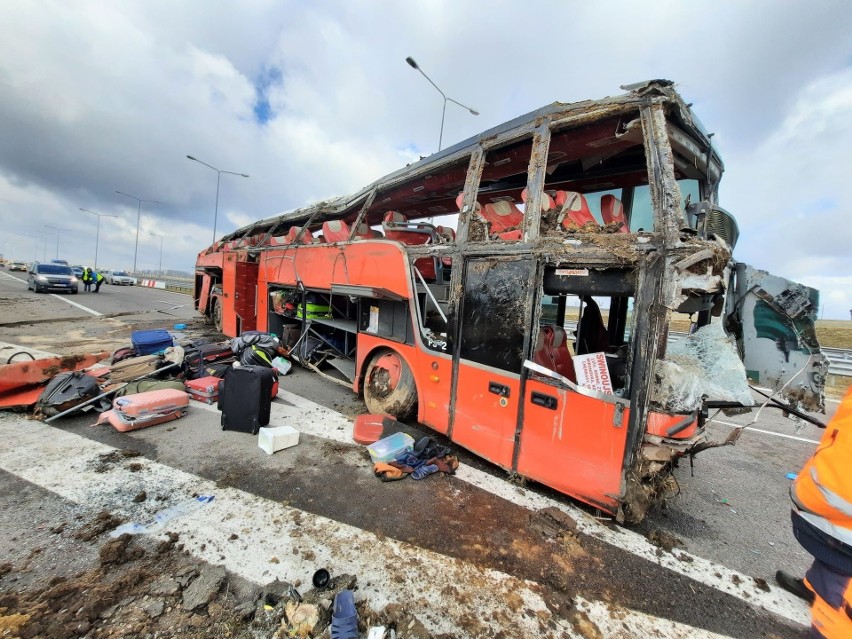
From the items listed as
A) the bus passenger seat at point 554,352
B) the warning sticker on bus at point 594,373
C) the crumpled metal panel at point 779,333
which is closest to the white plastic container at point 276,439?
the bus passenger seat at point 554,352

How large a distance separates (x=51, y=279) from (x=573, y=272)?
25.7 meters

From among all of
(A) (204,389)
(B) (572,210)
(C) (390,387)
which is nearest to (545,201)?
(B) (572,210)

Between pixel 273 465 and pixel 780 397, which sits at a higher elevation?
pixel 780 397

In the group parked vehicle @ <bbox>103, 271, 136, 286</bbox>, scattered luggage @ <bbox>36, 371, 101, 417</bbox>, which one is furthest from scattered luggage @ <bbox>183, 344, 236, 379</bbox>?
parked vehicle @ <bbox>103, 271, 136, 286</bbox>

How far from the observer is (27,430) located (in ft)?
11.5

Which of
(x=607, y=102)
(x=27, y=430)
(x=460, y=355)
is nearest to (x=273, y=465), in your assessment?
(x=460, y=355)

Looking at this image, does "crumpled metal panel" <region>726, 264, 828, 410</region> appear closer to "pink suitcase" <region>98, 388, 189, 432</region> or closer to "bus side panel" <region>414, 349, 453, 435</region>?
"bus side panel" <region>414, 349, 453, 435</region>

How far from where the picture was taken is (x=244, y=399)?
3.81m

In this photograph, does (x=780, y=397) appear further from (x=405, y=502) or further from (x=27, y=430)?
(x=27, y=430)

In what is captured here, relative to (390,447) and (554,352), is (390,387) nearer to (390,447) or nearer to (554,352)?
(390,447)

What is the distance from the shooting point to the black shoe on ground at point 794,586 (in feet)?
6.87

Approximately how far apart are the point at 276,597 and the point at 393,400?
2.30 metres

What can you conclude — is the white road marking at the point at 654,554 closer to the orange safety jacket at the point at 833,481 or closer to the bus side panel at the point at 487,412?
the bus side panel at the point at 487,412

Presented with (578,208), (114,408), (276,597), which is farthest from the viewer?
(114,408)
